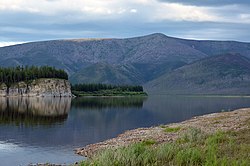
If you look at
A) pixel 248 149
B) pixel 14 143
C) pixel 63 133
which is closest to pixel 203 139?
pixel 248 149

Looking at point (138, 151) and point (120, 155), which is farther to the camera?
point (138, 151)

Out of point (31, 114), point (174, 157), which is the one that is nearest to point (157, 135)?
point (174, 157)

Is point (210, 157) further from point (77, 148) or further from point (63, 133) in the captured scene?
point (63, 133)

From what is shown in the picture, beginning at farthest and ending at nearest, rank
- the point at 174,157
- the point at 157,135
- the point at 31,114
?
1. the point at 31,114
2. the point at 157,135
3. the point at 174,157

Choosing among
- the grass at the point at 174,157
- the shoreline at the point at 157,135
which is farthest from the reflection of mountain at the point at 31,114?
the grass at the point at 174,157

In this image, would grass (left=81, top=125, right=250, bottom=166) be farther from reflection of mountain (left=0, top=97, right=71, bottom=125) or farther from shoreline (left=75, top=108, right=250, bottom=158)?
reflection of mountain (left=0, top=97, right=71, bottom=125)

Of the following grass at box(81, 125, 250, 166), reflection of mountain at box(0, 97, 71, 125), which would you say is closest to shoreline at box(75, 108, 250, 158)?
grass at box(81, 125, 250, 166)

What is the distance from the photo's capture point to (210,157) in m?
26.1

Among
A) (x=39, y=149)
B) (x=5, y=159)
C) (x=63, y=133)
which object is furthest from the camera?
(x=63, y=133)

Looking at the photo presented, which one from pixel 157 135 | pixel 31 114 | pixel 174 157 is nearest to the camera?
pixel 174 157

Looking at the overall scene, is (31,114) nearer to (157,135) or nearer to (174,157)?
(157,135)

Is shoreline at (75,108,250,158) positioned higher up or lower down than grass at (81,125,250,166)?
lower down

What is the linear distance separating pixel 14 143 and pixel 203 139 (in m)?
25.3

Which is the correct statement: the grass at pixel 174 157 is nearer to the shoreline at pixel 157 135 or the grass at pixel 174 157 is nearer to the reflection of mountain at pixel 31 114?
the shoreline at pixel 157 135
